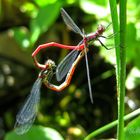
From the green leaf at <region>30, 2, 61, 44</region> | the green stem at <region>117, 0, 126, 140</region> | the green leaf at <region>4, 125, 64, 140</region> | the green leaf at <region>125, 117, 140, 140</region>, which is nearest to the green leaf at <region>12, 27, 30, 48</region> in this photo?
the green leaf at <region>30, 2, 61, 44</region>

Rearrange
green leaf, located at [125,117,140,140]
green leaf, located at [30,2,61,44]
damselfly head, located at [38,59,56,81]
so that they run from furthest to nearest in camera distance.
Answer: green leaf, located at [30,2,61,44]
damselfly head, located at [38,59,56,81]
green leaf, located at [125,117,140,140]

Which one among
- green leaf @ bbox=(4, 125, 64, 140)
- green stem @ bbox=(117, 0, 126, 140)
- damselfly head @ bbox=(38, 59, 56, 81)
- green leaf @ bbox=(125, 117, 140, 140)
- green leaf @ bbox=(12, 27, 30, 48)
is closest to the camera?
green stem @ bbox=(117, 0, 126, 140)

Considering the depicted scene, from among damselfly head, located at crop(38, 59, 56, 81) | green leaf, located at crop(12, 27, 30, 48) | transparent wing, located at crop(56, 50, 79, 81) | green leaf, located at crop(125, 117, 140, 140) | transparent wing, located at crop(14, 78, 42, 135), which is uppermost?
green leaf, located at crop(12, 27, 30, 48)

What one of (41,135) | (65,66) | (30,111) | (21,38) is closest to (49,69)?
(65,66)

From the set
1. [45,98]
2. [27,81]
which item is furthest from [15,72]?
[45,98]

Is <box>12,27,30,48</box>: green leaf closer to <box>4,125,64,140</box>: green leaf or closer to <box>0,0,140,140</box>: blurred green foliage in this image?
<box>0,0,140,140</box>: blurred green foliage

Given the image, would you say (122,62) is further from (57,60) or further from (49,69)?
(57,60)
